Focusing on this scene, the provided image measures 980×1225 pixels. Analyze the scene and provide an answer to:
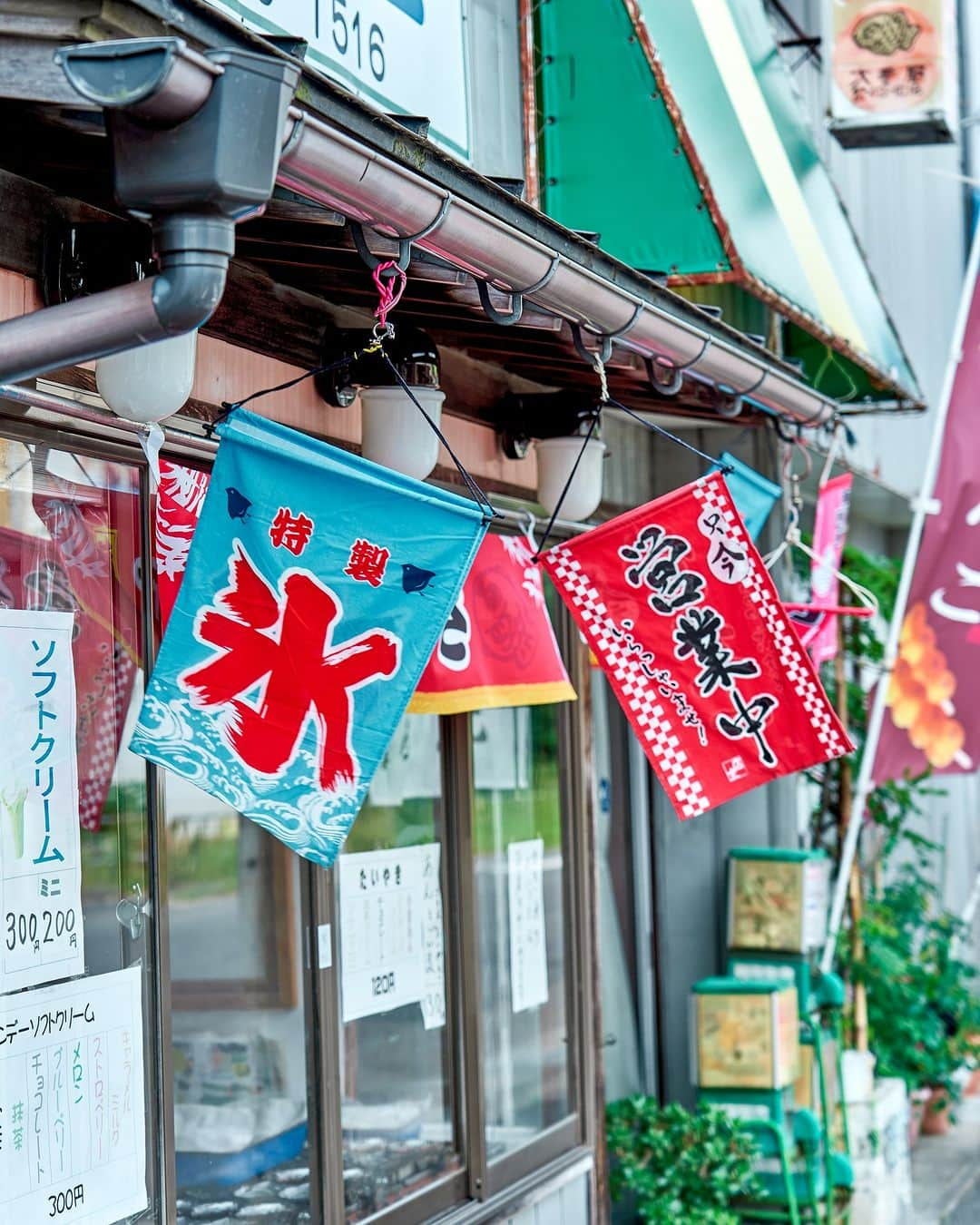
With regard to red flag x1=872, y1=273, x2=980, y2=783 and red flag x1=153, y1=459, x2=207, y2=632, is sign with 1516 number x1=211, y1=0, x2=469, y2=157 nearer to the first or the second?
red flag x1=153, y1=459, x2=207, y2=632

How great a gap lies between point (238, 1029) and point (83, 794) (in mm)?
4092

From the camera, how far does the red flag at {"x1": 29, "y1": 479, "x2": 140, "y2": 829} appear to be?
416 cm

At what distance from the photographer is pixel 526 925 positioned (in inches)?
289

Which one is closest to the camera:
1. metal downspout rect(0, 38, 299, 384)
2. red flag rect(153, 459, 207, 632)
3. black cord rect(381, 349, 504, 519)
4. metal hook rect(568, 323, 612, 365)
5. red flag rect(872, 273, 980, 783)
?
metal downspout rect(0, 38, 299, 384)

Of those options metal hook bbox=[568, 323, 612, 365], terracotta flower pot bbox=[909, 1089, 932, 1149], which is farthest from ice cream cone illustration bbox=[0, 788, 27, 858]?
terracotta flower pot bbox=[909, 1089, 932, 1149]

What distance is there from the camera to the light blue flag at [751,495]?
Result: 23.0ft

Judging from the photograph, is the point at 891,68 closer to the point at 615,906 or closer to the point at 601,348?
the point at 615,906

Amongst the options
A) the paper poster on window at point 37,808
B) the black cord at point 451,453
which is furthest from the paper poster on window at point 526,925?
the paper poster on window at point 37,808

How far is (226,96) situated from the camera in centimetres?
275

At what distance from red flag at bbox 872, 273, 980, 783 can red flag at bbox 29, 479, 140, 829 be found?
18.7ft

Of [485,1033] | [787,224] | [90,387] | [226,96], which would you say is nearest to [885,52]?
[787,224]

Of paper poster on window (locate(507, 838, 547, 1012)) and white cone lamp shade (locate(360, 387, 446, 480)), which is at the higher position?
white cone lamp shade (locate(360, 387, 446, 480))

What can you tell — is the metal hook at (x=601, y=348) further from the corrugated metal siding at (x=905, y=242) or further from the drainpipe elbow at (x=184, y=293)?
the corrugated metal siding at (x=905, y=242)

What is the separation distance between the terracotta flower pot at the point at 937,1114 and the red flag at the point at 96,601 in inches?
342
